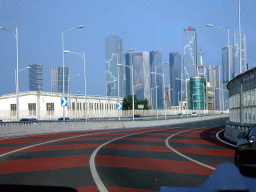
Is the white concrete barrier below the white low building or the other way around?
below

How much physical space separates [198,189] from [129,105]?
142m

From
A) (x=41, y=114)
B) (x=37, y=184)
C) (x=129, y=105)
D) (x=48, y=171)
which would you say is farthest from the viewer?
(x=129, y=105)

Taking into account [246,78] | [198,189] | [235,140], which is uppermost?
[246,78]

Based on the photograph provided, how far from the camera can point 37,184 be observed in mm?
Answer: 8086

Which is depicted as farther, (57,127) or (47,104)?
(47,104)

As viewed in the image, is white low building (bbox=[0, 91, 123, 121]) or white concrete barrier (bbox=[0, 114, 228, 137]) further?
white low building (bbox=[0, 91, 123, 121])

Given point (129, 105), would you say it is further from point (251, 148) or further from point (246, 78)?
point (251, 148)

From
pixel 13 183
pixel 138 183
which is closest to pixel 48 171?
pixel 13 183

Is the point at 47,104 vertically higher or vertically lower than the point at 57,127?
higher

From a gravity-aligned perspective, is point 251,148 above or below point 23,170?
above

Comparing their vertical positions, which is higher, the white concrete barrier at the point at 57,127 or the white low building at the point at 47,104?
the white low building at the point at 47,104

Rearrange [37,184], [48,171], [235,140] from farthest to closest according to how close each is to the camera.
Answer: [235,140] < [48,171] < [37,184]

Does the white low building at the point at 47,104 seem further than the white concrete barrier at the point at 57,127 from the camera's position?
Yes

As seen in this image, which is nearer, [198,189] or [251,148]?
[198,189]
